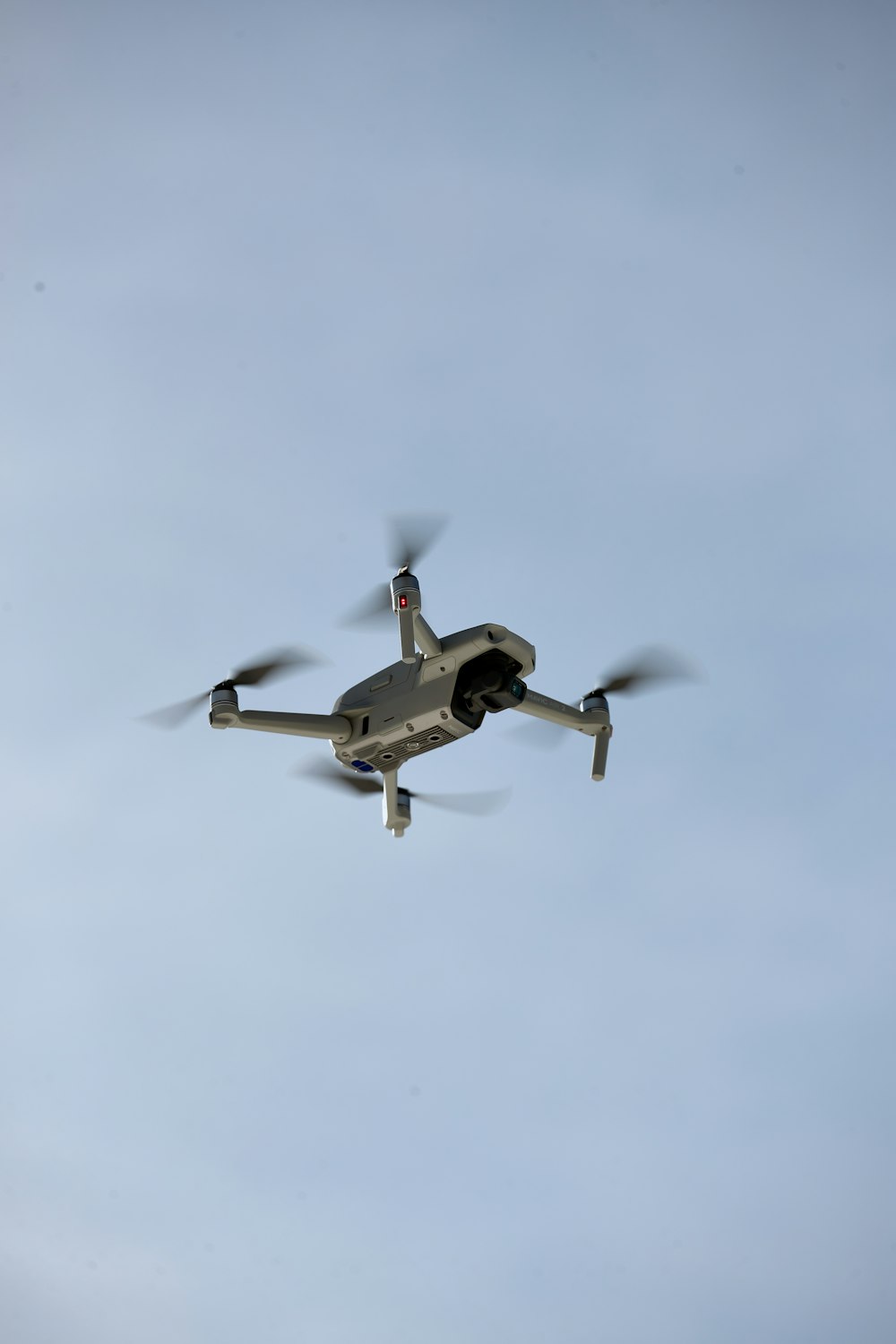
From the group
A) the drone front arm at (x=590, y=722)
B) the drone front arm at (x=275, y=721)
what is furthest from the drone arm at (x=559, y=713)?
the drone front arm at (x=275, y=721)

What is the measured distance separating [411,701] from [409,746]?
137 cm

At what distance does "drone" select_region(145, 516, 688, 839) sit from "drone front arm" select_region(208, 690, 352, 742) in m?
0.02

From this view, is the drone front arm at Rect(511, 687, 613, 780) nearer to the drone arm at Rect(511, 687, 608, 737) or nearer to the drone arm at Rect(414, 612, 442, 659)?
the drone arm at Rect(511, 687, 608, 737)

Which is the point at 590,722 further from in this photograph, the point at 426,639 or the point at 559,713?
the point at 426,639

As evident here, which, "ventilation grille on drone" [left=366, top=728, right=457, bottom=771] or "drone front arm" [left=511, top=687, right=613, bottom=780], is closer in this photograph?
"ventilation grille on drone" [left=366, top=728, right=457, bottom=771]

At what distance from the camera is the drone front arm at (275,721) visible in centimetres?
3684

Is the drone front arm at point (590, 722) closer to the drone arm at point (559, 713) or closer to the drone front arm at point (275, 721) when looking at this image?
the drone arm at point (559, 713)

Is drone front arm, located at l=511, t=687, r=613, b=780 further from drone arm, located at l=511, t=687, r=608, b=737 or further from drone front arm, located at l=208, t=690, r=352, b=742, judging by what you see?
drone front arm, located at l=208, t=690, r=352, b=742

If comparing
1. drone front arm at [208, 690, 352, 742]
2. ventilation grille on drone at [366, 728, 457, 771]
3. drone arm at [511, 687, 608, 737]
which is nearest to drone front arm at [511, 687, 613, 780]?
drone arm at [511, 687, 608, 737]

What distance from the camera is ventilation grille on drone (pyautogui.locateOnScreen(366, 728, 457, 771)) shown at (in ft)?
119

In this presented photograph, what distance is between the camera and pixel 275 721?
1462 inches

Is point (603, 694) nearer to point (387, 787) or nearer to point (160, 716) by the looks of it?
point (387, 787)

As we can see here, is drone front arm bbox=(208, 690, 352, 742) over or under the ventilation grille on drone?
over

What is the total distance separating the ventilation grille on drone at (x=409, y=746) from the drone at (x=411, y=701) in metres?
0.02
